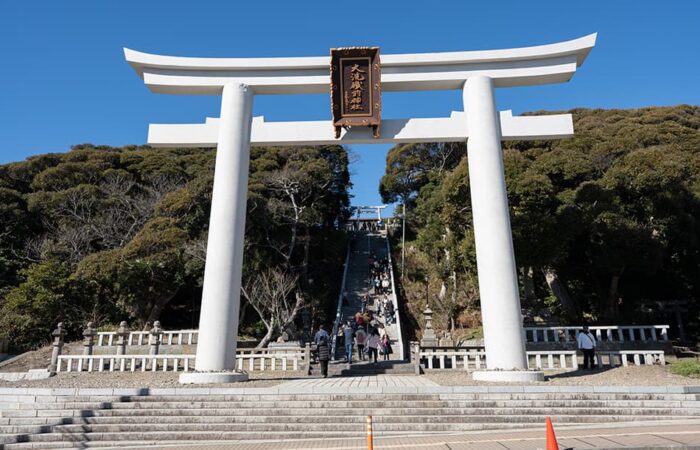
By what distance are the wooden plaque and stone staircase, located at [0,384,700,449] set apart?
6.73m

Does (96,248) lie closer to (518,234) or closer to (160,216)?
(160,216)

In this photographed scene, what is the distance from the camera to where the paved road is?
5.29 m

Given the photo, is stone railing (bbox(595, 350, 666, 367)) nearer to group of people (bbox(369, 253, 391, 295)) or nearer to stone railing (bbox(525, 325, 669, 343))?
stone railing (bbox(525, 325, 669, 343))

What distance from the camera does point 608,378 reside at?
951cm

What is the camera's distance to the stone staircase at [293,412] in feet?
21.9

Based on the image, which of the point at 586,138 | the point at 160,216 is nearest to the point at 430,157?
the point at 586,138

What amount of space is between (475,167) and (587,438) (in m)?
6.65

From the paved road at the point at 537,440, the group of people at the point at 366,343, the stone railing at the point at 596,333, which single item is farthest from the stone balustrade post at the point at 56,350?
the stone railing at the point at 596,333

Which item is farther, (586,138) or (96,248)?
(96,248)

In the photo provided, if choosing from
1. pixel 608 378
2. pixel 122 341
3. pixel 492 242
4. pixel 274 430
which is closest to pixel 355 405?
pixel 274 430

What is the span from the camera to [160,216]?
2117cm

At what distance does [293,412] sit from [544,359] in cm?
826

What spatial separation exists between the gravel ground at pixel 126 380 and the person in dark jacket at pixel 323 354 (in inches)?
28.9

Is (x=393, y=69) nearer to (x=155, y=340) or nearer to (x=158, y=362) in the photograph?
(x=158, y=362)
